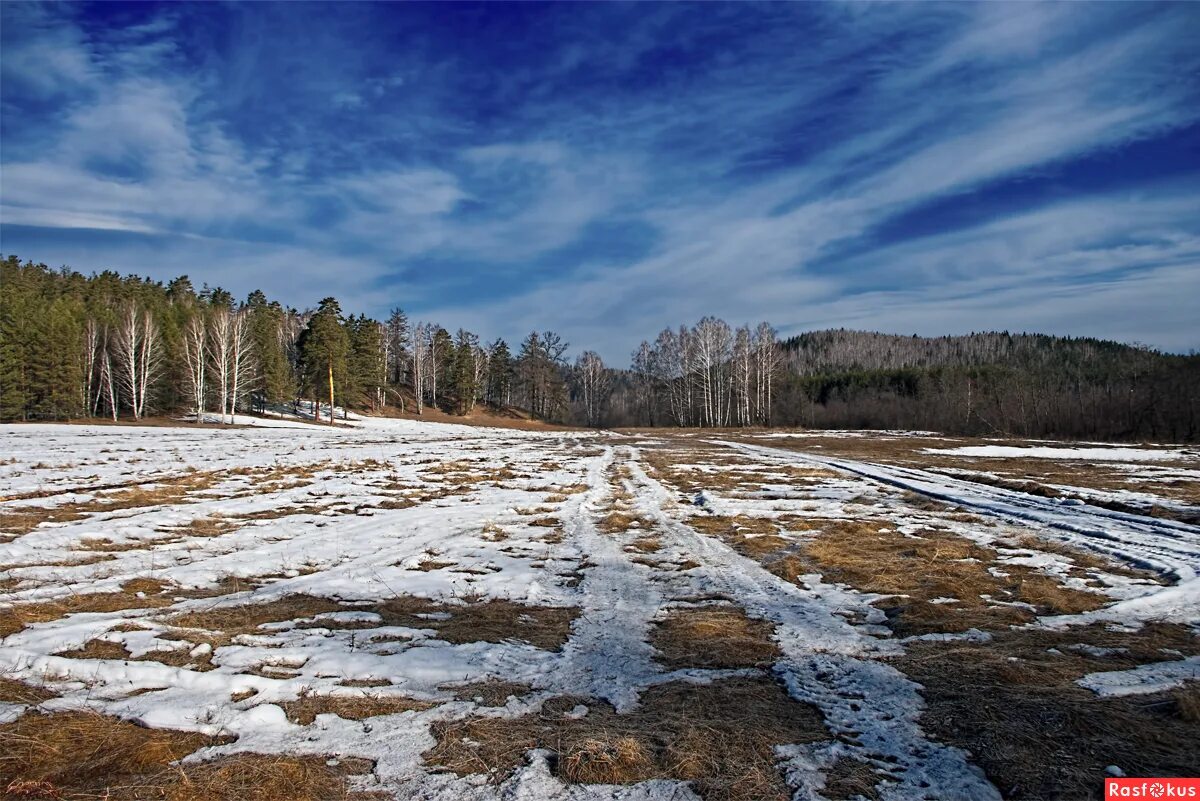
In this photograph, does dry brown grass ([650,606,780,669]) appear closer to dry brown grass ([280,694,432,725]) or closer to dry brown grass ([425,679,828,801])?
dry brown grass ([425,679,828,801])

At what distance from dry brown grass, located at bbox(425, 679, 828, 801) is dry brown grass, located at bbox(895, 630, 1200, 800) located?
2.99 ft

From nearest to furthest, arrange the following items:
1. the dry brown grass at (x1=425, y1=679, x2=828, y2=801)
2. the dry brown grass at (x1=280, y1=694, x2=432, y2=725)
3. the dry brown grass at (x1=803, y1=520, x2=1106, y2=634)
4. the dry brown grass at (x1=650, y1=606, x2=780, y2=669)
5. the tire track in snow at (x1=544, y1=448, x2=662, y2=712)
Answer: the dry brown grass at (x1=425, y1=679, x2=828, y2=801)
the dry brown grass at (x1=280, y1=694, x2=432, y2=725)
the tire track in snow at (x1=544, y1=448, x2=662, y2=712)
the dry brown grass at (x1=650, y1=606, x2=780, y2=669)
the dry brown grass at (x1=803, y1=520, x2=1106, y2=634)

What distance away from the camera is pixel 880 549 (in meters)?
9.26

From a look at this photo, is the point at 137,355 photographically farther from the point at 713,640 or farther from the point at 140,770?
the point at 713,640

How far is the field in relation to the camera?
3281 mm

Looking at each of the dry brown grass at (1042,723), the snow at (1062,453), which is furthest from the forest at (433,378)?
the dry brown grass at (1042,723)

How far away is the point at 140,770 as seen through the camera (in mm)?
3176

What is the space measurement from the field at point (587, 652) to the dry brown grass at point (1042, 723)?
20 mm

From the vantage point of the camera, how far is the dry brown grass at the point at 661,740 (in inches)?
127

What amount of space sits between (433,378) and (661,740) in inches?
3348

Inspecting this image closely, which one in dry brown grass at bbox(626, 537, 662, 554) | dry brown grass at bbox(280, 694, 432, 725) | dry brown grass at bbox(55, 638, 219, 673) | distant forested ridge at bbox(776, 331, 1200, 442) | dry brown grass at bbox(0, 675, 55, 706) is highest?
distant forested ridge at bbox(776, 331, 1200, 442)

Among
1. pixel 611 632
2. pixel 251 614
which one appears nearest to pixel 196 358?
pixel 251 614

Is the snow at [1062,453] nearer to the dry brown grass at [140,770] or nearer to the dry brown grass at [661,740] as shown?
the dry brown grass at [661,740]
